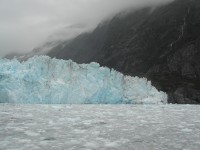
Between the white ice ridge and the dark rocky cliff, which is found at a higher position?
the dark rocky cliff

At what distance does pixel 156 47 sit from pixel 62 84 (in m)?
113

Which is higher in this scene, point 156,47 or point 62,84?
point 156,47

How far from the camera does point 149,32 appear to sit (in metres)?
154

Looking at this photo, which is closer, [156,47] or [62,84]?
[62,84]

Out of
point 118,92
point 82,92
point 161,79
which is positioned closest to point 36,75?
point 82,92

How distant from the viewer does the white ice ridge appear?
1382 inches

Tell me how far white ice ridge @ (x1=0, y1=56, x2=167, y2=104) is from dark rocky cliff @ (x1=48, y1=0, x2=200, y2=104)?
186ft

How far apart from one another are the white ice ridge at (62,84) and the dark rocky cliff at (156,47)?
186ft

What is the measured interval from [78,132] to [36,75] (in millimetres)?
23420

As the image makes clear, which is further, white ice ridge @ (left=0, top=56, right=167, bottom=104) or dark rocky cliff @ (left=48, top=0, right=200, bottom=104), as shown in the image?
dark rocky cliff @ (left=48, top=0, right=200, bottom=104)

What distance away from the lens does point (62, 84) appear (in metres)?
37.4

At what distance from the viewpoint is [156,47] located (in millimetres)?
146500

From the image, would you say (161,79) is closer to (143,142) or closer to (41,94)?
(41,94)

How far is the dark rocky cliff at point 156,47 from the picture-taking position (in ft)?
401
